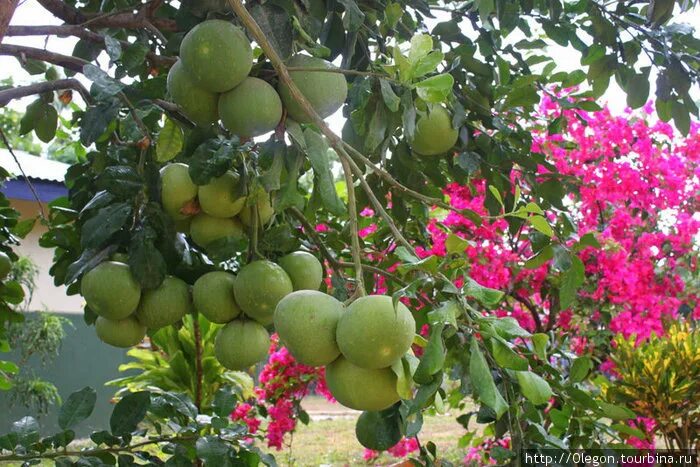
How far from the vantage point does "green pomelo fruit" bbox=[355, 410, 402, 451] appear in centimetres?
118

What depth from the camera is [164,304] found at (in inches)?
54.3

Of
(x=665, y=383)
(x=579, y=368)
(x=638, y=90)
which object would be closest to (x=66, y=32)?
(x=579, y=368)

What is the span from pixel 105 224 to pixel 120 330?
23cm

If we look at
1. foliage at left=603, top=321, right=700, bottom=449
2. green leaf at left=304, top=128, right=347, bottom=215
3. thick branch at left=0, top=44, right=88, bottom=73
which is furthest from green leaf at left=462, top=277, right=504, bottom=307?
foliage at left=603, top=321, right=700, bottom=449

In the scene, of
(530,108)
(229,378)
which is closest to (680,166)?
(530,108)

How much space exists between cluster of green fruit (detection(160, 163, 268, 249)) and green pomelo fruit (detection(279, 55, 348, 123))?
0.78 ft

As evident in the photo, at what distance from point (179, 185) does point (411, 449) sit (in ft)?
13.1

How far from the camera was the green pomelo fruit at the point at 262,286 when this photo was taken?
4.09 ft

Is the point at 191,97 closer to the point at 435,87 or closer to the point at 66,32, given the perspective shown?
the point at 435,87

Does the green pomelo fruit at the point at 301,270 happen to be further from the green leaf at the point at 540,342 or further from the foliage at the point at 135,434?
the green leaf at the point at 540,342

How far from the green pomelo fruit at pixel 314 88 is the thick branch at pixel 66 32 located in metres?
0.61

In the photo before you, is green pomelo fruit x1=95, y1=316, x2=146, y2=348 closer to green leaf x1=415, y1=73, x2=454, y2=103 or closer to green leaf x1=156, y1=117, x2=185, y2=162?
green leaf x1=156, y1=117, x2=185, y2=162

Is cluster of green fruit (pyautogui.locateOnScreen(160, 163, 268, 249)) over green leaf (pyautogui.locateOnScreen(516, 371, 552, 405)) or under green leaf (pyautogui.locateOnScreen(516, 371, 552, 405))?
over

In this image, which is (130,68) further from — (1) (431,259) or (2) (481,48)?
(2) (481,48)
